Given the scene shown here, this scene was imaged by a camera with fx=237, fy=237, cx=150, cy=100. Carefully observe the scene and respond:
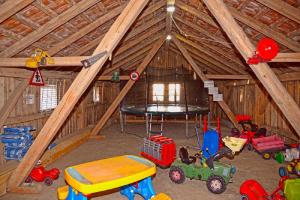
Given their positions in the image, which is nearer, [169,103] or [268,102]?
[268,102]

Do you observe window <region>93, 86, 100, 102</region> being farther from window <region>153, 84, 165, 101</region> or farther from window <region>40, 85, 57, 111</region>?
window <region>153, 84, 165, 101</region>

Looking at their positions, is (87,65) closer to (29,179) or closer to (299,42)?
(29,179)

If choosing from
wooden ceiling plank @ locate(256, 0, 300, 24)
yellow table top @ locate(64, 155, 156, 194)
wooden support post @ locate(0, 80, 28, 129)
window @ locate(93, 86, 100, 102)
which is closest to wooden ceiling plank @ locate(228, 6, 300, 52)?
wooden ceiling plank @ locate(256, 0, 300, 24)

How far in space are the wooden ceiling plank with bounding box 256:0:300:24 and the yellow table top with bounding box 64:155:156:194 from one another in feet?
13.2

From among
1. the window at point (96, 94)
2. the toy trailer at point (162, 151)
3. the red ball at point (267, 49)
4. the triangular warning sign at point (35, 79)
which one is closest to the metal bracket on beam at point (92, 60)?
the triangular warning sign at point (35, 79)

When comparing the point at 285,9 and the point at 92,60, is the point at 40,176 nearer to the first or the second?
the point at 92,60

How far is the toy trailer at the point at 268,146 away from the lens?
720 cm

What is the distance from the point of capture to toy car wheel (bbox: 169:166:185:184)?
543cm

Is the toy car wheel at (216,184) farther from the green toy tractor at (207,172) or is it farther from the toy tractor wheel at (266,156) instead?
the toy tractor wheel at (266,156)

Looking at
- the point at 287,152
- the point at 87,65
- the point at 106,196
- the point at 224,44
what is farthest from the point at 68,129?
the point at 287,152

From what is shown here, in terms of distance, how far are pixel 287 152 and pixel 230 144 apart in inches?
139

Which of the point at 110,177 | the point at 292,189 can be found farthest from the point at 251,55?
the point at 110,177

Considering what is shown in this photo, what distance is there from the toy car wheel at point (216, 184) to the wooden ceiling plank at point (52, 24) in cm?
458

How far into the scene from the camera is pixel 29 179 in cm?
525
